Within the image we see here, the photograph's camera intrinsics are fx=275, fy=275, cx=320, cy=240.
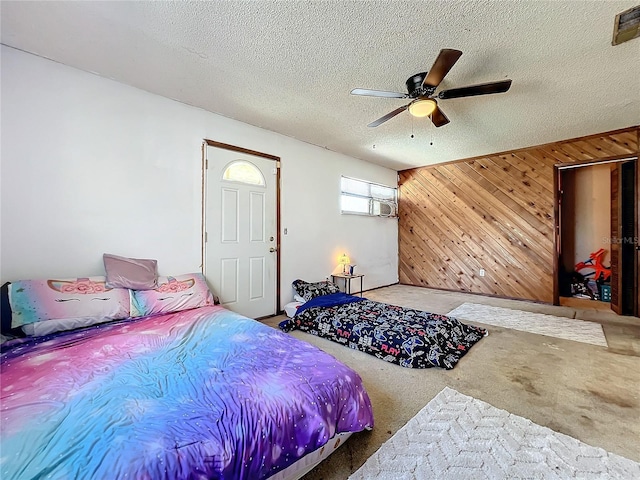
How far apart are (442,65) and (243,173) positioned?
8.42ft

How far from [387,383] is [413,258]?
4432 mm

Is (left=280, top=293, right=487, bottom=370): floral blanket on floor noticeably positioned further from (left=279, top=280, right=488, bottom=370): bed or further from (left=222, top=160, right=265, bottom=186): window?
(left=222, top=160, right=265, bottom=186): window

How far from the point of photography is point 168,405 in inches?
45.8

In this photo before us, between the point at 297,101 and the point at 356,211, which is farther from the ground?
the point at 297,101

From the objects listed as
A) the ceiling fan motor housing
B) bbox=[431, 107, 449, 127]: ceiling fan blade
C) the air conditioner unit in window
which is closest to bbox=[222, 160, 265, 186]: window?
the ceiling fan motor housing

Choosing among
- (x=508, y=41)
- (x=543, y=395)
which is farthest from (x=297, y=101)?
(x=543, y=395)

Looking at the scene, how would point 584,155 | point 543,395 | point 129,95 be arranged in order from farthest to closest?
point 584,155
point 129,95
point 543,395

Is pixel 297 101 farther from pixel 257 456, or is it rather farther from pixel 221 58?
pixel 257 456

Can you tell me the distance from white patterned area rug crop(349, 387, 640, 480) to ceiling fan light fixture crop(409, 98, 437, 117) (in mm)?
2528

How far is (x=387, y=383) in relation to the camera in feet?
7.25

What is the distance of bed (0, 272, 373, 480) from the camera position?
901 millimetres

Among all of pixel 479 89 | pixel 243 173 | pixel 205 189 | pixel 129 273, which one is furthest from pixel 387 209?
pixel 129 273

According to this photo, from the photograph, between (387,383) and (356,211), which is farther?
(356,211)

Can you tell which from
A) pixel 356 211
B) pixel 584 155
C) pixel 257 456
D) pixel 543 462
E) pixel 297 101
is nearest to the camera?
→ pixel 257 456
